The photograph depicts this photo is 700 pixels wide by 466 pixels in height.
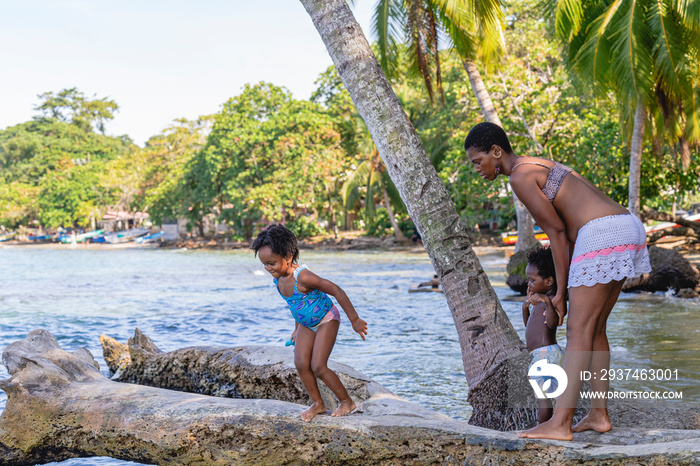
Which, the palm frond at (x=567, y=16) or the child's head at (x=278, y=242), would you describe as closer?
the child's head at (x=278, y=242)

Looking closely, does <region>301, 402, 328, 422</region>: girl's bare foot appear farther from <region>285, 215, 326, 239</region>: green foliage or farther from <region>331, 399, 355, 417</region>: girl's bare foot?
<region>285, 215, 326, 239</region>: green foliage

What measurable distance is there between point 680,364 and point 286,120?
107 ft

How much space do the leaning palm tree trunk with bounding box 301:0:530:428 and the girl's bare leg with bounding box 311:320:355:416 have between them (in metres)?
0.98

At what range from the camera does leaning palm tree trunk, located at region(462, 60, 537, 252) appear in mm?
14094

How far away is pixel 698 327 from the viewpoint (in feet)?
31.3

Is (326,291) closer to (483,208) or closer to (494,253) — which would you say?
(494,253)

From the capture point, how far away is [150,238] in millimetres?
57438

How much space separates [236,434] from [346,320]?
8957 mm

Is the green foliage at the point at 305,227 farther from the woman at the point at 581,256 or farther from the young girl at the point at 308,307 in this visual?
the woman at the point at 581,256

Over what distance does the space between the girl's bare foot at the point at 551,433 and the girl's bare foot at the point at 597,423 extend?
0.18m

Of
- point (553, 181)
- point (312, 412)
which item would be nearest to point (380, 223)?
point (312, 412)

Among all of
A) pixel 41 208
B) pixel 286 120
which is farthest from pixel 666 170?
pixel 41 208

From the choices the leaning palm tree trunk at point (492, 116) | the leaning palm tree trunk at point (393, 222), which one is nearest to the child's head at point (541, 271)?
the leaning palm tree trunk at point (492, 116)

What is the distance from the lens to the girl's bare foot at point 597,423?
3482 millimetres
